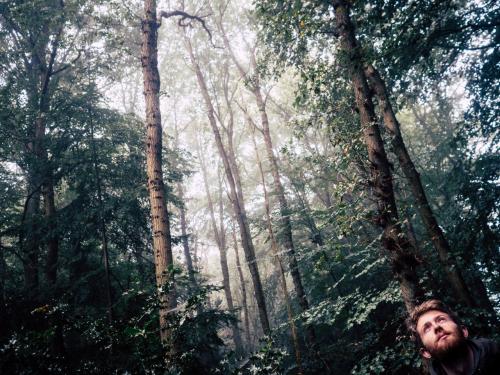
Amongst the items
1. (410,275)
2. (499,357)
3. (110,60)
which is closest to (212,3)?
(110,60)

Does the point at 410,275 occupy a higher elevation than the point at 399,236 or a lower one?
lower

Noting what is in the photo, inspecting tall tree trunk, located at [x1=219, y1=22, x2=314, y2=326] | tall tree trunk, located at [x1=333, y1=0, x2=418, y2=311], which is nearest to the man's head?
tall tree trunk, located at [x1=333, y1=0, x2=418, y2=311]

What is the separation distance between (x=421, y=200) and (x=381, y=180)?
273cm

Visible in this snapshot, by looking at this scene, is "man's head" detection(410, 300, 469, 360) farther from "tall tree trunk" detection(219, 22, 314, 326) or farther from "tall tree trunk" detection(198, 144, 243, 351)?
"tall tree trunk" detection(198, 144, 243, 351)

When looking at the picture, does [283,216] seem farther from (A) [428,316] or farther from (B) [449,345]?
(B) [449,345]

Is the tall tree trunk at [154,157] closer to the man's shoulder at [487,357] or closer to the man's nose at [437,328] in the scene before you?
the man's nose at [437,328]

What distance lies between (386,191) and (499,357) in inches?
120

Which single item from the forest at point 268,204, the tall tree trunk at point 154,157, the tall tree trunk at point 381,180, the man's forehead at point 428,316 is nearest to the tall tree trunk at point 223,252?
the forest at point 268,204

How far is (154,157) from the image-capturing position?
22.3 ft

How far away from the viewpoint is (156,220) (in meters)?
6.26

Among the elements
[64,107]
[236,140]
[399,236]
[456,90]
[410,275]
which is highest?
[236,140]

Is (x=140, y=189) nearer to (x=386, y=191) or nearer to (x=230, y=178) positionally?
(x=230, y=178)

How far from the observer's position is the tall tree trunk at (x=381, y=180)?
4.48 metres

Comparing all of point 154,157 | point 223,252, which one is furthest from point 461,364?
point 223,252
